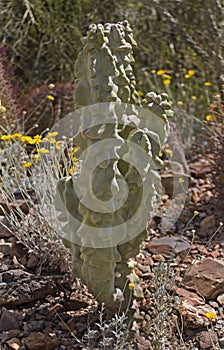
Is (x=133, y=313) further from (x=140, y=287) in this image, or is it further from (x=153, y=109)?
(x=153, y=109)

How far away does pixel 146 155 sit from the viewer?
2.66 metres

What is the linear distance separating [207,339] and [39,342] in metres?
0.73

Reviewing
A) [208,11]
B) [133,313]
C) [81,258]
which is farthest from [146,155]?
[208,11]

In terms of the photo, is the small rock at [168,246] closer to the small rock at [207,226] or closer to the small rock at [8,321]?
the small rock at [207,226]

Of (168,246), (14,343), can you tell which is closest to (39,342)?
(14,343)

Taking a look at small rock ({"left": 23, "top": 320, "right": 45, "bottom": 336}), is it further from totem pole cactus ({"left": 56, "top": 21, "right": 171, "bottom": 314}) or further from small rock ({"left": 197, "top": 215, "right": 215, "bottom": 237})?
small rock ({"left": 197, "top": 215, "right": 215, "bottom": 237})

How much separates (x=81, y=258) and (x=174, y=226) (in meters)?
1.27

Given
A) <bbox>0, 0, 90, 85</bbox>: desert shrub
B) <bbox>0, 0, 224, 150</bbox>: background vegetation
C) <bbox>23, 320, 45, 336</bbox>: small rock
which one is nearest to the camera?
<bbox>23, 320, 45, 336</bbox>: small rock

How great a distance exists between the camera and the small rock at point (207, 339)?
2.79 metres

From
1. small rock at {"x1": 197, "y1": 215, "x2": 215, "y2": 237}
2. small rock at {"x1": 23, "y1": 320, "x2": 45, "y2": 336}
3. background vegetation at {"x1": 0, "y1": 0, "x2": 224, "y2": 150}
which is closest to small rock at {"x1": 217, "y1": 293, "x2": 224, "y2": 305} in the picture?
small rock at {"x1": 197, "y1": 215, "x2": 215, "y2": 237}

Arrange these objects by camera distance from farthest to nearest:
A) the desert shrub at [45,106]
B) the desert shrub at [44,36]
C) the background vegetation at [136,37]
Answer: the desert shrub at [44,36] < the background vegetation at [136,37] < the desert shrub at [45,106]

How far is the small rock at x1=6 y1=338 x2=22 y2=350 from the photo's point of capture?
2.72 m

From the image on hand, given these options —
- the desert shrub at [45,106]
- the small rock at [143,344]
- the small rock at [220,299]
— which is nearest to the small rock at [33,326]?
the small rock at [143,344]

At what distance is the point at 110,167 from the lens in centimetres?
256
